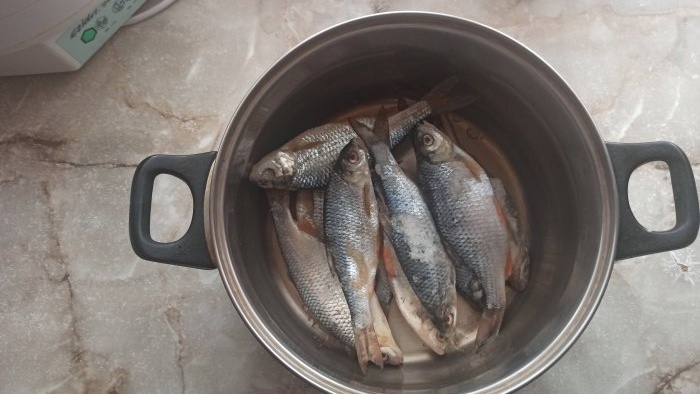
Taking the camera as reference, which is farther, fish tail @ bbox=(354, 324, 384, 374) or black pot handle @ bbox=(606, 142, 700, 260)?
fish tail @ bbox=(354, 324, 384, 374)

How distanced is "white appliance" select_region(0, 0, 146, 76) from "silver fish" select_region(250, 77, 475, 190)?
0.33 m

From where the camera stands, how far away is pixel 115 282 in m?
1.01

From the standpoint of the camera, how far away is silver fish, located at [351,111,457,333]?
34.6 inches

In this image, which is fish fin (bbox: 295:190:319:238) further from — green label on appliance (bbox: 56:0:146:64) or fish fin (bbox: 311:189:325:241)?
green label on appliance (bbox: 56:0:146:64)

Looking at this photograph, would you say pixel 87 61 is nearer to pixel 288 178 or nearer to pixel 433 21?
pixel 288 178

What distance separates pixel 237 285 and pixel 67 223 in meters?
0.42

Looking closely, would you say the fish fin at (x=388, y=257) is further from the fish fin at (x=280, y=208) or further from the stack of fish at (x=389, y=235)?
the fish fin at (x=280, y=208)

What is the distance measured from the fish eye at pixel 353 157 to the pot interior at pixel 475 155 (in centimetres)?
11

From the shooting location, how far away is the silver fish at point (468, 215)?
89cm

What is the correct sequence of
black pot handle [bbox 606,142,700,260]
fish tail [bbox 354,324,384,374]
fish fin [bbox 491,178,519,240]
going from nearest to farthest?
black pot handle [bbox 606,142,700,260], fish tail [bbox 354,324,384,374], fish fin [bbox 491,178,519,240]

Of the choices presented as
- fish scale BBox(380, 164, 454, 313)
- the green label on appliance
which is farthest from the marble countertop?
fish scale BBox(380, 164, 454, 313)

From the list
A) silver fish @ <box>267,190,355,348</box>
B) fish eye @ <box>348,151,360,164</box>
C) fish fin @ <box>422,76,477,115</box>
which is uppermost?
fish fin @ <box>422,76,477,115</box>

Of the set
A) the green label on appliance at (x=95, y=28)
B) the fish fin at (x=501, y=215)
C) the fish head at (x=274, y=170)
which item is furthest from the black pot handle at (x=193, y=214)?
the fish fin at (x=501, y=215)

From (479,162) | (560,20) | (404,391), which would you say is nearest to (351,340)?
(404,391)
